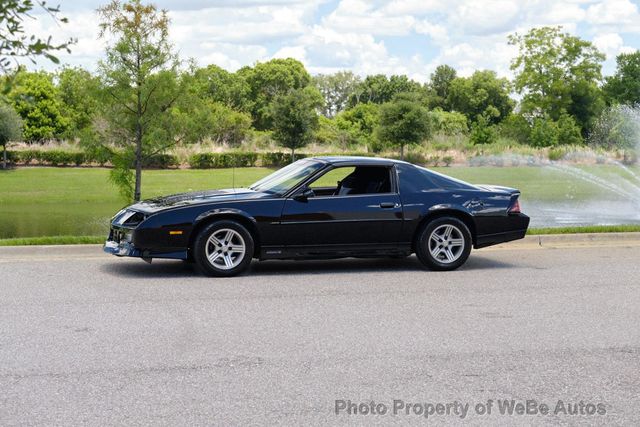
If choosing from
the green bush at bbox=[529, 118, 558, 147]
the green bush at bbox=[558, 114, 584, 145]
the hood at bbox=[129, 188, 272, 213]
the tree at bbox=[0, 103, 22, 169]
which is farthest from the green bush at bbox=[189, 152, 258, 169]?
the hood at bbox=[129, 188, 272, 213]

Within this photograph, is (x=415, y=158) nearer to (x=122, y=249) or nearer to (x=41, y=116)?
(x=41, y=116)

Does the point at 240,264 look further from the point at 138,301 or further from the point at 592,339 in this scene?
the point at 592,339

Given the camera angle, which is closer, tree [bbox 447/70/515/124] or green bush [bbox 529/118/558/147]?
green bush [bbox 529/118/558/147]

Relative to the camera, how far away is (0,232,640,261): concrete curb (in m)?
12.5

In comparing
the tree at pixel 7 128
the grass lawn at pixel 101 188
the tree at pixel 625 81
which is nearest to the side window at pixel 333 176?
the grass lawn at pixel 101 188

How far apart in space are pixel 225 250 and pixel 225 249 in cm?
1

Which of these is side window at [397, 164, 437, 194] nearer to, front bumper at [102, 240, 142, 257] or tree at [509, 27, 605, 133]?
front bumper at [102, 240, 142, 257]

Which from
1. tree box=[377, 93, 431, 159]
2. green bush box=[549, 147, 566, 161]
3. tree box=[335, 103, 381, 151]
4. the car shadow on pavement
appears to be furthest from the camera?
tree box=[335, 103, 381, 151]

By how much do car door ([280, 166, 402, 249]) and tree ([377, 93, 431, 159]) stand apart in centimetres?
3829

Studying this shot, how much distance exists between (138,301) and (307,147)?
4191 centimetres

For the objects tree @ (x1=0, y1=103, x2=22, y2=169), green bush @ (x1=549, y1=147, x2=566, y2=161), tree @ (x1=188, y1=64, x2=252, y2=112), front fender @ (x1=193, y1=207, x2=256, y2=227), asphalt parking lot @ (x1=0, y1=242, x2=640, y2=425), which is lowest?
asphalt parking lot @ (x1=0, y1=242, x2=640, y2=425)

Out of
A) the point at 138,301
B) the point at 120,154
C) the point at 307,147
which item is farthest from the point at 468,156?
the point at 138,301

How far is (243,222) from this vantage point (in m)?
11.0

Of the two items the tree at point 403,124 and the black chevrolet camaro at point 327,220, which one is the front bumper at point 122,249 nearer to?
the black chevrolet camaro at point 327,220
